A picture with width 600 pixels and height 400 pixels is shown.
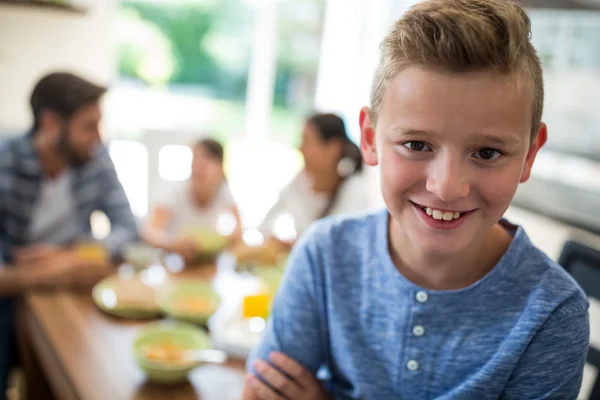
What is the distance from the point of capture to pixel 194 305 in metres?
1.63

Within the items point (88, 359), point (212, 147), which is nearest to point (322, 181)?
point (212, 147)

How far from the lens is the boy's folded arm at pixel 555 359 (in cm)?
84

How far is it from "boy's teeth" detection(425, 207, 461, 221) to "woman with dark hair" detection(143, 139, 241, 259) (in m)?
1.95

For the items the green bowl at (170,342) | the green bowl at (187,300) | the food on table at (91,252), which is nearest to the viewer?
the green bowl at (170,342)

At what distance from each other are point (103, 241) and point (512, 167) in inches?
64.5

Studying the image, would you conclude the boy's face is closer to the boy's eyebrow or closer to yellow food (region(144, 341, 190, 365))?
the boy's eyebrow

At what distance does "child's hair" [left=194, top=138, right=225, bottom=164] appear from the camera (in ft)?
9.14

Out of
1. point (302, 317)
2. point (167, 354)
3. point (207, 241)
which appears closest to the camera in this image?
point (302, 317)

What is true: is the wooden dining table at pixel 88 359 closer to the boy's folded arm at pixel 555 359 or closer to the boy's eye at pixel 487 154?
the boy's folded arm at pixel 555 359

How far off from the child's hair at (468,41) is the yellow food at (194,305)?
1.01 metres

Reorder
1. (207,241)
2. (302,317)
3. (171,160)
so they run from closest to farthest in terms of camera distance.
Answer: (302,317), (207,241), (171,160)

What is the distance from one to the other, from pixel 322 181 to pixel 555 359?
6.32 ft

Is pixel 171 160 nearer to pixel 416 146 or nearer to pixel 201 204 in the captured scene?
pixel 201 204

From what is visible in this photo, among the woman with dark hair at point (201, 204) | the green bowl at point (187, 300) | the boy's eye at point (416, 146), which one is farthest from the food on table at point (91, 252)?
the boy's eye at point (416, 146)
